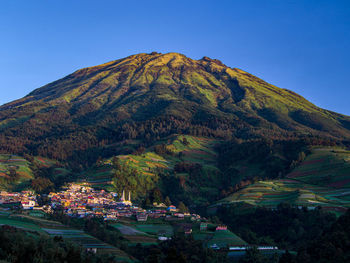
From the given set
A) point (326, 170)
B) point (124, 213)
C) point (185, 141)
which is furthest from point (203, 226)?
point (185, 141)

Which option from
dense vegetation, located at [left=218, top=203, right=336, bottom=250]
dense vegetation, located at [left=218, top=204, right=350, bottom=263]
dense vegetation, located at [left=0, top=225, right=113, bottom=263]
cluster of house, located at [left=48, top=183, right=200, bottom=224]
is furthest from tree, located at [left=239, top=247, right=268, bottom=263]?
cluster of house, located at [left=48, top=183, right=200, bottom=224]

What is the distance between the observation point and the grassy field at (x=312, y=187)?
79213 mm

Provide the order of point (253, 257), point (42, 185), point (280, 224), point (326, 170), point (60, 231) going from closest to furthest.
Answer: point (253, 257) → point (60, 231) → point (280, 224) → point (326, 170) → point (42, 185)

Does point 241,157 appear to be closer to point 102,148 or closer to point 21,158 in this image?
point 102,148

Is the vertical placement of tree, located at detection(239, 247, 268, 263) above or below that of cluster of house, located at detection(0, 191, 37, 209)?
below

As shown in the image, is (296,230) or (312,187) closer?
(296,230)

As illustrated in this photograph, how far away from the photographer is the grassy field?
79.2 meters

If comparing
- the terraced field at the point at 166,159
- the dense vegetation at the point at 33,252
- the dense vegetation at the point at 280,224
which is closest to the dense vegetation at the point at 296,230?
the dense vegetation at the point at 280,224

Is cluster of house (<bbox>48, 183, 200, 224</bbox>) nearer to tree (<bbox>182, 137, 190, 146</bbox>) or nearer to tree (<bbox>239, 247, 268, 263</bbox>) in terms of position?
tree (<bbox>239, 247, 268, 263</bbox>)

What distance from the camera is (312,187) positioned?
93.0 metres

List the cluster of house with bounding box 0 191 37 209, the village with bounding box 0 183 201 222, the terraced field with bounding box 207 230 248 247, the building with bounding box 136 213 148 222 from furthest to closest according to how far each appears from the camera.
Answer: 1. the cluster of house with bounding box 0 191 37 209
2. the village with bounding box 0 183 201 222
3. the building with bounding box 136 213 148 222
4. the terraced field with bounding box 207 230 248 247

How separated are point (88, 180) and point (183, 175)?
26.0m

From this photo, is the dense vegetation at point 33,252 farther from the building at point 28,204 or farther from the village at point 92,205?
the building at point 28,204

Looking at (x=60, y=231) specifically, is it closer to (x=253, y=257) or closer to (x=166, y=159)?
(x=253, y=257)
